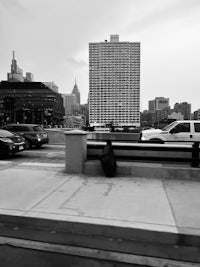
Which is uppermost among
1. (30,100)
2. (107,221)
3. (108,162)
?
(30,100)

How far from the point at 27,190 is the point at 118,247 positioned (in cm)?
304

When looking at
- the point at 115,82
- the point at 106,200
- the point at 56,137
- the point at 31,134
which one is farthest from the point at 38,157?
the point at 115,82

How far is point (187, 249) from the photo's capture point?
340 cm

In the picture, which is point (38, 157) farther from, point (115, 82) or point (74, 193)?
point (115, 82)

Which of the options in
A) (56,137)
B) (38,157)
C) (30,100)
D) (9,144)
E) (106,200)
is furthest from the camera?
(30,100)

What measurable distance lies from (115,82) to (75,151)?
401ft

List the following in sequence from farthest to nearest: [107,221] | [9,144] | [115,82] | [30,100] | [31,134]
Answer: [115,82]
[30,100]
[31,134]
[9,144]
[107,221]

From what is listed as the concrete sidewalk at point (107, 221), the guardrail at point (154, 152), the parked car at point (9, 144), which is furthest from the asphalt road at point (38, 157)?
the concrete sidewalk at point (107, 221)

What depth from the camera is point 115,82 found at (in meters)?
126

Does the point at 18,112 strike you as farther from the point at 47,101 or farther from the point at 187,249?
the point at 187,249

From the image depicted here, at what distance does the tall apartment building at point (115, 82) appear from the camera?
116 metres

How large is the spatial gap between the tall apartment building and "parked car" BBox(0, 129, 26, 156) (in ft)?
329

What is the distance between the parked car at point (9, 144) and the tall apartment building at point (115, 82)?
329ft

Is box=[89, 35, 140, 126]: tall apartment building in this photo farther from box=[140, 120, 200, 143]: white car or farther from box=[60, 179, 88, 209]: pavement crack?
box=[60, 179, 88, 209]: pavement crack
